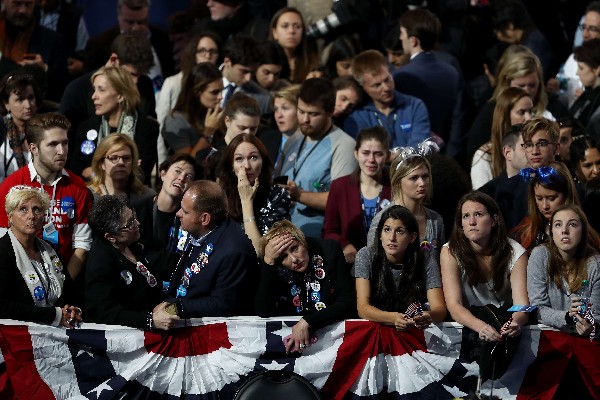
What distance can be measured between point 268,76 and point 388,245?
3592 mm

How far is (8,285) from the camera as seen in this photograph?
27.1 ft

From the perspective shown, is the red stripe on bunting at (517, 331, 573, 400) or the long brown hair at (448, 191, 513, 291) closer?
the red stripe on bunting at (517, 331, 573, 400)

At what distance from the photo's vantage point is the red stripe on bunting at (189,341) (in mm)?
8414

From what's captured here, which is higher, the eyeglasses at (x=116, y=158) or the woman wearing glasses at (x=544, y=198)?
the eyeglasses at (x=116, y=158)

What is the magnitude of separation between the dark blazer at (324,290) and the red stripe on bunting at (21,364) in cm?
143

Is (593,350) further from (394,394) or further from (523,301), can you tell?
(394,394)

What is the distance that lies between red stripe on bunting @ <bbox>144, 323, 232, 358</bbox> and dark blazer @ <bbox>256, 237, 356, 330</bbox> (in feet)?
1.07

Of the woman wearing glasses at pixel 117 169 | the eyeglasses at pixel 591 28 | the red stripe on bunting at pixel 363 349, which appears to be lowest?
the red stripe on bunting at pixel 363 349

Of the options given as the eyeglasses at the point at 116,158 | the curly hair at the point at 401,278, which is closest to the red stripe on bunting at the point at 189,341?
the curly hair at the point at 401,278

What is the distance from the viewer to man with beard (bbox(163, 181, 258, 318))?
28.2 ft

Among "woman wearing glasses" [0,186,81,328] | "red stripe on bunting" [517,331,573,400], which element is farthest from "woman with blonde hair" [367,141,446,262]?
"woman wearing glasses" [0,186,81,328]

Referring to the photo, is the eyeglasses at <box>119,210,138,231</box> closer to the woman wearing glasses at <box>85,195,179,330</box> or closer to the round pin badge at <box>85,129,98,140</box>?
the woman wearing glasses at <box>85,195,179,330</box>

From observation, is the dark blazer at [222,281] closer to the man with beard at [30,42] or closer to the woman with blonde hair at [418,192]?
the woman with blonde hair at [418,192]

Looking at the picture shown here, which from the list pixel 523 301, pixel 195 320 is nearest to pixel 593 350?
pixel 523 301
